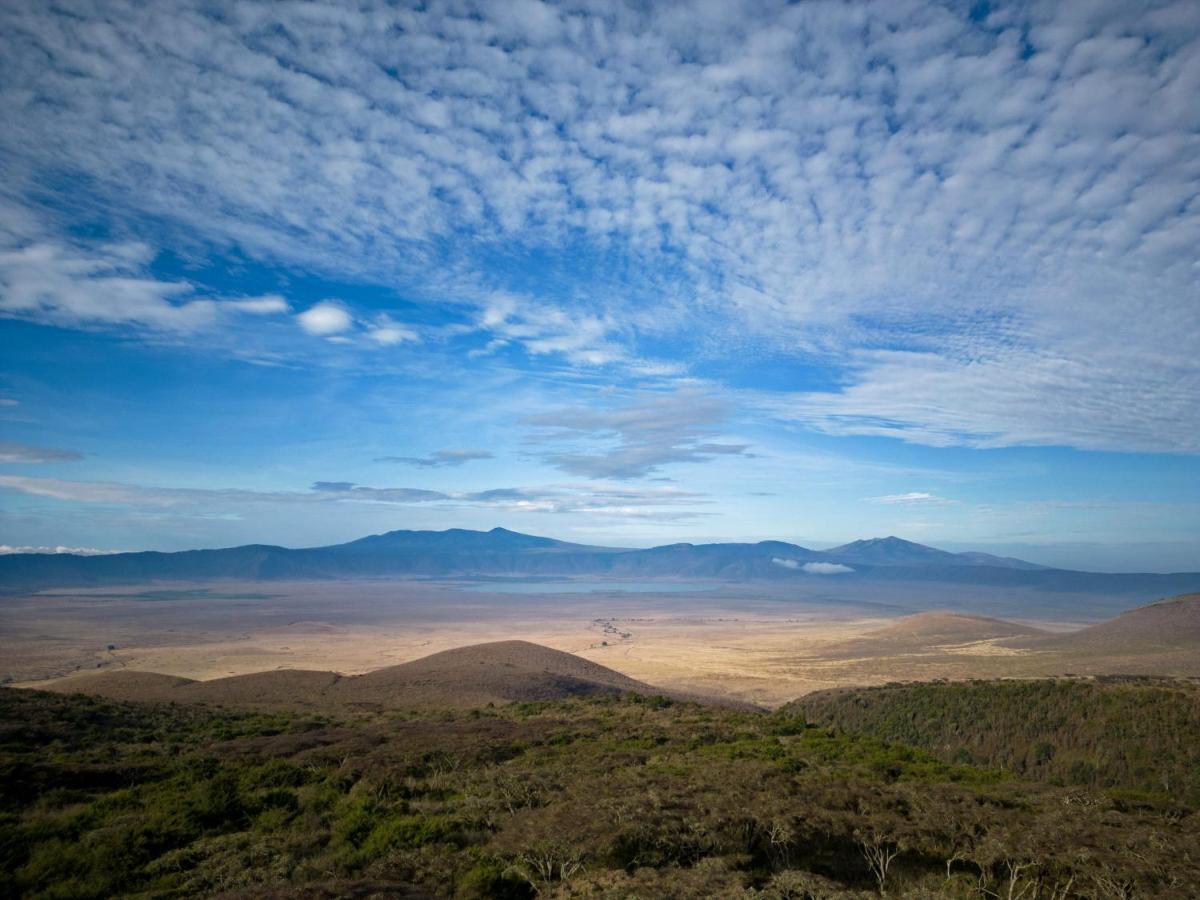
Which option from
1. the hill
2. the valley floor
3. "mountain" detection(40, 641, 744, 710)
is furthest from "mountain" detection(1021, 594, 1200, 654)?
"mountain" detection(40, 641, 744, 710)

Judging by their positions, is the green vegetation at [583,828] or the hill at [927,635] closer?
the green vegetation at [583,828]

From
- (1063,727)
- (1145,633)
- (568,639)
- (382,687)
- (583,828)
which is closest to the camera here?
(583,828)

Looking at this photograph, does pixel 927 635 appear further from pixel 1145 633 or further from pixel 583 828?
pixel 583 828

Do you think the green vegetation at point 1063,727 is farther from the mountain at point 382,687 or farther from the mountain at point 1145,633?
the mountain at point 1145,633

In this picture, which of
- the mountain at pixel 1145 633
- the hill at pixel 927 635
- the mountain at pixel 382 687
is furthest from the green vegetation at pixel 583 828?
the hill at pixel 927 635

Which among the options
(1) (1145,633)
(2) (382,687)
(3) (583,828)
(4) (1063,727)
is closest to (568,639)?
(2) (382,687)

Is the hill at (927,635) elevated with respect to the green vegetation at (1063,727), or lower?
lower
